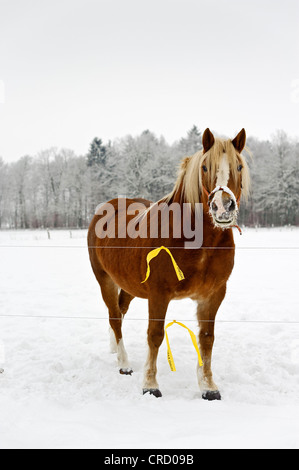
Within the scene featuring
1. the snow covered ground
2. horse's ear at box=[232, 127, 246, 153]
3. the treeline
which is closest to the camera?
the snow covered ground

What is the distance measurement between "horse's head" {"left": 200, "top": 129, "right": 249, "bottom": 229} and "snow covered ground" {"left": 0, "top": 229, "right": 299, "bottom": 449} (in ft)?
4.72

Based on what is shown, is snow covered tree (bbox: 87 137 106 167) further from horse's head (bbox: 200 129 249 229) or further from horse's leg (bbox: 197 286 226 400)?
horse's head (bbox: 200 129 249 229)

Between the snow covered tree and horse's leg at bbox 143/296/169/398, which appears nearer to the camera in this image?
horse's leg at bbox 143/296/169/398

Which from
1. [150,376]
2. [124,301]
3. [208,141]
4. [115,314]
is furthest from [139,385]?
[208,141]

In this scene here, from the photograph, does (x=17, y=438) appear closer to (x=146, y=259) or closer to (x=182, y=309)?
(x=146, y=259)

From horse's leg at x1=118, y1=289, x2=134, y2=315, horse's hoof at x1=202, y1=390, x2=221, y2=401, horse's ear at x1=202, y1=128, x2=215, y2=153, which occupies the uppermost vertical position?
horse's ear at x1=202, y1=128, x2=215, y2=153

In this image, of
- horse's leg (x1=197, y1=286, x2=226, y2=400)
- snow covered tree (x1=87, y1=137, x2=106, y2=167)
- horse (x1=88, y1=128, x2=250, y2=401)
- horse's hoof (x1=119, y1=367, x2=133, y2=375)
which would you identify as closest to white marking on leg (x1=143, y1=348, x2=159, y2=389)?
horse (x1=88, y1=128, x2=250, y2=401)

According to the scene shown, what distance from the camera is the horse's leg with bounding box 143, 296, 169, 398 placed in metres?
2.68

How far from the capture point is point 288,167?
2855 centimetres

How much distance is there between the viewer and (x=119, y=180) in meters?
27.4

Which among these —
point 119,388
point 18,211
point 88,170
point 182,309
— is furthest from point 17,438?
point 18,211

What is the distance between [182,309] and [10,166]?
31.2 meters

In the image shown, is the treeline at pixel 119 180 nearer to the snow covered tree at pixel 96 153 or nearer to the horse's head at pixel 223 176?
the snow covered tree at pixel 96 153

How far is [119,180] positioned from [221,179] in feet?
84.4
